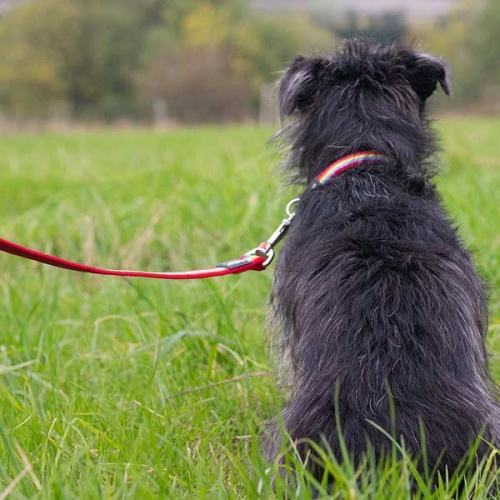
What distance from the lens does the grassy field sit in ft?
6.41

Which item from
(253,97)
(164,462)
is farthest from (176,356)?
(253,97)

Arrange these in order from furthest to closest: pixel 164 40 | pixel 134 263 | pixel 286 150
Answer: pixel 164 40
pixel 134 263
pixel 286 150

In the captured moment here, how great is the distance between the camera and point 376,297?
185 centimetres

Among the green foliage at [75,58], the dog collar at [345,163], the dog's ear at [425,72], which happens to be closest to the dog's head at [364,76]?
the dog's ear at [425,72]

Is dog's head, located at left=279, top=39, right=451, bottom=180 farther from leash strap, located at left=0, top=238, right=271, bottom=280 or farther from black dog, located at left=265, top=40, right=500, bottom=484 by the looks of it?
leash strap, located at left=0, top=238, right=271, bottom=280

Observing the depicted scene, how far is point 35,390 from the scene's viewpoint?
2807 millimetres

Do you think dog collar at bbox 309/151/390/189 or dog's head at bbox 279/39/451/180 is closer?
dog collar at bbox 309/151/390/189

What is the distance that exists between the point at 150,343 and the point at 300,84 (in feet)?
4.44

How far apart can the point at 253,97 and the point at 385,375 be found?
43.8 metres

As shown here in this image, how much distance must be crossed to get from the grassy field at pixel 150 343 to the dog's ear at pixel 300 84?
0.34 meters

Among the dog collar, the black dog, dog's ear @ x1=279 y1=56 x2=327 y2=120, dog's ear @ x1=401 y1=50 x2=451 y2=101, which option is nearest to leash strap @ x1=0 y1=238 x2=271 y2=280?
the black dog

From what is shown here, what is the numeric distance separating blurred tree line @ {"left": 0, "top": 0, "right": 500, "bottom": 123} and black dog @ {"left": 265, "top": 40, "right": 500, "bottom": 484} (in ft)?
131

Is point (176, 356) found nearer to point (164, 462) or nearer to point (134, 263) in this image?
point (164, 462)

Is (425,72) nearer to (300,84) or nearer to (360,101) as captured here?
(360,101)
